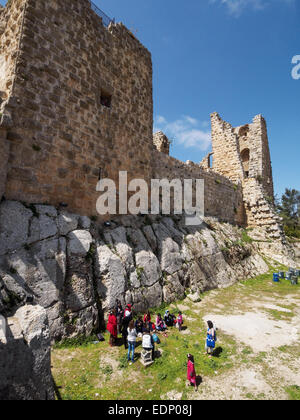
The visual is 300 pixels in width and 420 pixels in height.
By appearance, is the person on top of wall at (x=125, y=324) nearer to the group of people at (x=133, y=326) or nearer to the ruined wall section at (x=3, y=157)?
the group of people at (x=133, y=326)

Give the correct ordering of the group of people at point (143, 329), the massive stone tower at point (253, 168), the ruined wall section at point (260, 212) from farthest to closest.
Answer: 1. the massive stone tower at point (253, 168)
2. the ruined wall section at point (260, 212)
3. the group of people at point (143, 329)

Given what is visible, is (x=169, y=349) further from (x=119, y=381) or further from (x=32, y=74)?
(x=32, y=74)

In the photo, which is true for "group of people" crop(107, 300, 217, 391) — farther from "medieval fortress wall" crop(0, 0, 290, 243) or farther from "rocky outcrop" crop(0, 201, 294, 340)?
"medieval fortress wall" crop(0, 0, 290, 243)

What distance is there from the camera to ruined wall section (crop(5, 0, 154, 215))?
307 inches

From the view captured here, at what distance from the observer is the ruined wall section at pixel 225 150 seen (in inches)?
896

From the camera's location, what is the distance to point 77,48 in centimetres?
968

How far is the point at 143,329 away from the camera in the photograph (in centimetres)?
759

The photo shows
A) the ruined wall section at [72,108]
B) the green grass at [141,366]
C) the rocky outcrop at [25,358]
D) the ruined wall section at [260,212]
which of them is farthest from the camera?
the ruined wall section at [260,212]

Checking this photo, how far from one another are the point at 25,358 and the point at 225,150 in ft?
78.0

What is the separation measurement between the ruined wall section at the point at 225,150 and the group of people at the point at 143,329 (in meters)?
18.2

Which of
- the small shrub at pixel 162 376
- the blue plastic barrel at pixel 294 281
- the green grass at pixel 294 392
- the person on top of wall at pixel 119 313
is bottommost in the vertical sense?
the small shrub at pixel 162 376

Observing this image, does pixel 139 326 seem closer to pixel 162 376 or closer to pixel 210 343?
pixel 162 376

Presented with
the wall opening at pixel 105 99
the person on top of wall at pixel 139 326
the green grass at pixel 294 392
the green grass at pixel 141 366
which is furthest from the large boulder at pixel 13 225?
the green grass at pixel 294 392

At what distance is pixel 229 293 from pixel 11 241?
11.0m
